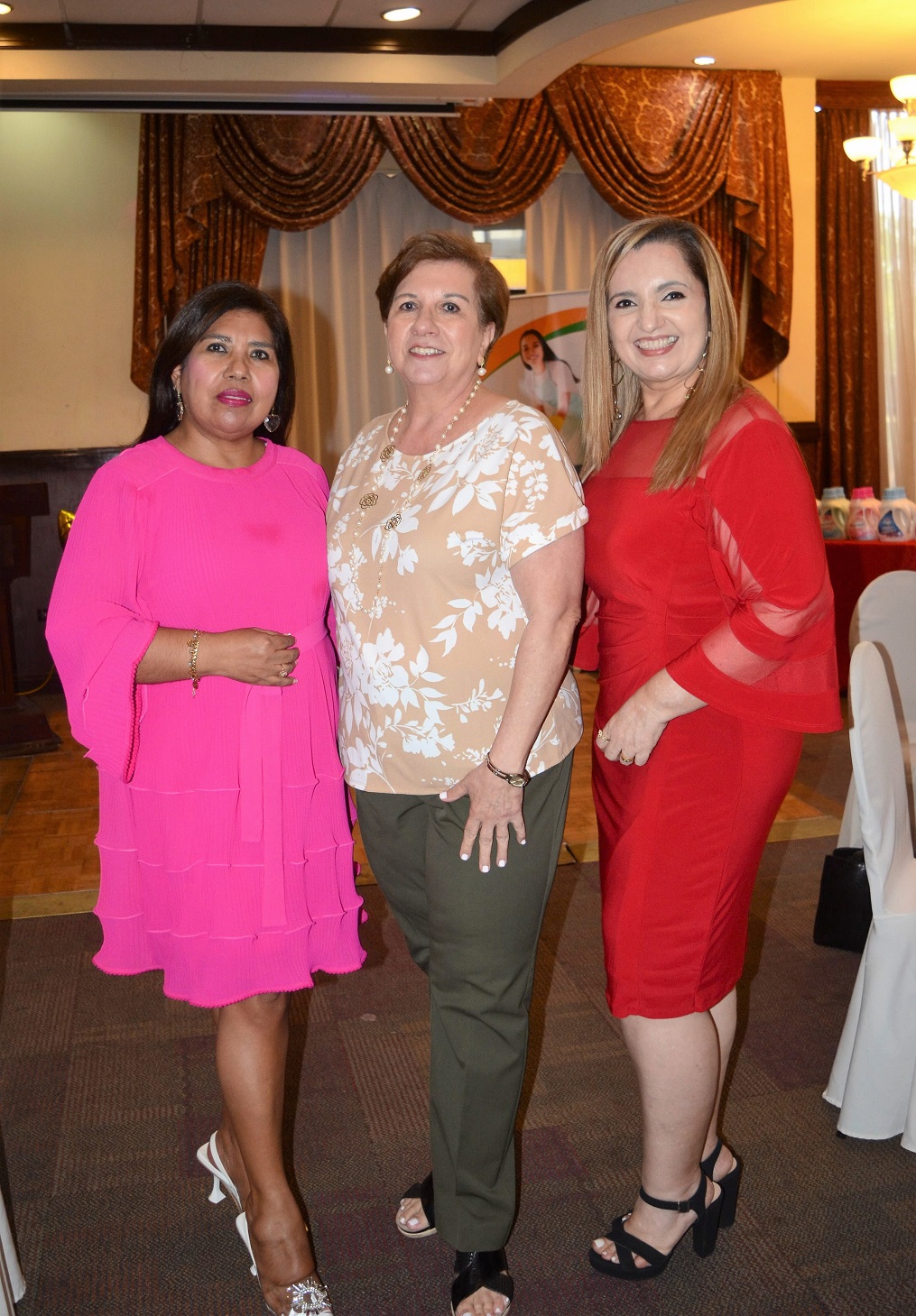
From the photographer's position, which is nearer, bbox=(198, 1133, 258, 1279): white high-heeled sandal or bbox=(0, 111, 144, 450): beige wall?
bbox=(198, 1133, 258, 1279): white high-heeled sandal

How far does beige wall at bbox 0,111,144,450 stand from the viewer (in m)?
6.21

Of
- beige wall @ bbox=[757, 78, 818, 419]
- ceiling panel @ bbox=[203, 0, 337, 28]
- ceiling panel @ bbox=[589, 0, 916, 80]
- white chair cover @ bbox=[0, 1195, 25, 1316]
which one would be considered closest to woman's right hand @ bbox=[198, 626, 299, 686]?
white chair cover @ bbox=[0, 1195, 25, 1316]

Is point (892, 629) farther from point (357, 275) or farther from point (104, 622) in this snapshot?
point (357, 275)

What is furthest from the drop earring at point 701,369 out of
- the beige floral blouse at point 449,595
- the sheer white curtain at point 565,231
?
the sheer white curtain at point 565,231

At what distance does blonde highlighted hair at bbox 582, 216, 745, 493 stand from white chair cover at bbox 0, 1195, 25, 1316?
4.94ft

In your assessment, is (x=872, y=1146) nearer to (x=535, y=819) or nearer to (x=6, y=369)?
(x=535, y=819)

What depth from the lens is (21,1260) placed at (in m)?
1.97

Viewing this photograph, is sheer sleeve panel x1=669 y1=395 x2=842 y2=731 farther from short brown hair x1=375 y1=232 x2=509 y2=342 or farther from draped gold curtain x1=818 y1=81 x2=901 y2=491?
draped gold curtain x1=818 y1=81 x2=901 y2=491

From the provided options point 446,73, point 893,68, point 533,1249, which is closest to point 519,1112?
point 533,1249

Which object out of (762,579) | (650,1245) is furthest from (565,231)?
(650,1245)

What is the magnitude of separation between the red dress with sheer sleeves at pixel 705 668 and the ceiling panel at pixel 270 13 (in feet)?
13.8

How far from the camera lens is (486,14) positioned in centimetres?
530

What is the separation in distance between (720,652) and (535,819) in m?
0.37

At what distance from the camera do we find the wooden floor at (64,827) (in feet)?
11.8
